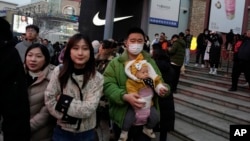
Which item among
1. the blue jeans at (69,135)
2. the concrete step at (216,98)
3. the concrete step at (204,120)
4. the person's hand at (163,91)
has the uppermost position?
the person's hand at (163,91)

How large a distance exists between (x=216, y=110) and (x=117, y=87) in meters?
4.54

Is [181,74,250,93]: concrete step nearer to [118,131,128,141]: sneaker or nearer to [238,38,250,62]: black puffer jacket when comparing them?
[238,38,250,62]: black puffer jacket

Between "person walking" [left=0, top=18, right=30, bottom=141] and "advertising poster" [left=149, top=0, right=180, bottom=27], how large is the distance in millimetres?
17919

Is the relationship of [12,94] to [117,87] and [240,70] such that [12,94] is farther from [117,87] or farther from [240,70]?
[240,70]

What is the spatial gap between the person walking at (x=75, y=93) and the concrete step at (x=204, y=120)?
393 cm

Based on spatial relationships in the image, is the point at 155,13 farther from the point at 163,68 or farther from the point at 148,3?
the point at 163,68

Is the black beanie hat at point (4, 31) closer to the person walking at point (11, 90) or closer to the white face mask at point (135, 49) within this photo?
the person walking at point (11, 90)

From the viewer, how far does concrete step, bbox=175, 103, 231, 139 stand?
627 cm

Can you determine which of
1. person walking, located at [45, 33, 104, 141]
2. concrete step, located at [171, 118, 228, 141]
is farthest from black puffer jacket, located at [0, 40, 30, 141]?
concrete step, located at [171, 118, 228, 141]

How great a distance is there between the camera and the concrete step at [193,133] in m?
6.03

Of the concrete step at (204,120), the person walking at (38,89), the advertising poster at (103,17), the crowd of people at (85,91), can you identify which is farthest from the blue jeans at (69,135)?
the advertising poster at (103,17)

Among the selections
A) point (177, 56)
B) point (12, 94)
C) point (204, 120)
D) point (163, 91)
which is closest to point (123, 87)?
point (163, 91)

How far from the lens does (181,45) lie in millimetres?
9492

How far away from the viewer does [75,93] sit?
2.83m
